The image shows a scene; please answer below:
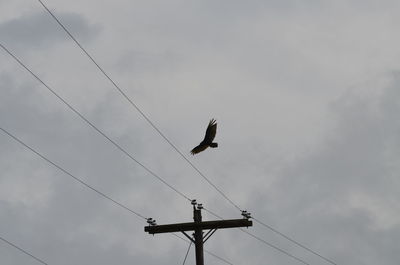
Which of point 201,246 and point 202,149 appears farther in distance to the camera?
point 201,246

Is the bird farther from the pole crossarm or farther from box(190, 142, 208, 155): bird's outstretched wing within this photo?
the pole crossarm

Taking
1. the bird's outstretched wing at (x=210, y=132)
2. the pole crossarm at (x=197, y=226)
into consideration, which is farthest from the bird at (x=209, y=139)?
the pole crossarm at (x=197, y=226)

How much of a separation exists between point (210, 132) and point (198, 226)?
3.90 meters

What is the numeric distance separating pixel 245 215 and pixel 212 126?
4636mm

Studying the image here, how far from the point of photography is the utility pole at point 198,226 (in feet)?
72.9

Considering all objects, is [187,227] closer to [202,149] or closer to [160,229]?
[160,229]

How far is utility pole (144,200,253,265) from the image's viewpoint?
2222 centimetres

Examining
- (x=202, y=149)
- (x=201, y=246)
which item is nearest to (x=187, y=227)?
(x=201, y=246)

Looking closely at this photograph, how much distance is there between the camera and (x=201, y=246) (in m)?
22.1

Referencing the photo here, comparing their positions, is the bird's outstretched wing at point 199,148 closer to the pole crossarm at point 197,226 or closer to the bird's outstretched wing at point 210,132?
the bird's outstretched wing at point 210,132

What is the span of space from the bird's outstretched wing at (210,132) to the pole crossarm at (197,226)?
3772mm

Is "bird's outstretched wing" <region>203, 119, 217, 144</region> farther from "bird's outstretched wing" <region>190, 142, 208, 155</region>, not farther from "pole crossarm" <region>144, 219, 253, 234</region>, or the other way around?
"pole crossarm" <region>144, 219, 253, 234</region>

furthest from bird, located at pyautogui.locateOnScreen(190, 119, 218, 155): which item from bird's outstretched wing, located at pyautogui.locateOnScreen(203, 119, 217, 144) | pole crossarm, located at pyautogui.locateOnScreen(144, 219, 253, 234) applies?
pole crossarm, located at pyautogui.locateOnScreen(144, 219, 253, 234)

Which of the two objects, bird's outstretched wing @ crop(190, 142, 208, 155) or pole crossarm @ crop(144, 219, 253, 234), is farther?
pole crossarm @ crop(144, 219, 253, 234)
